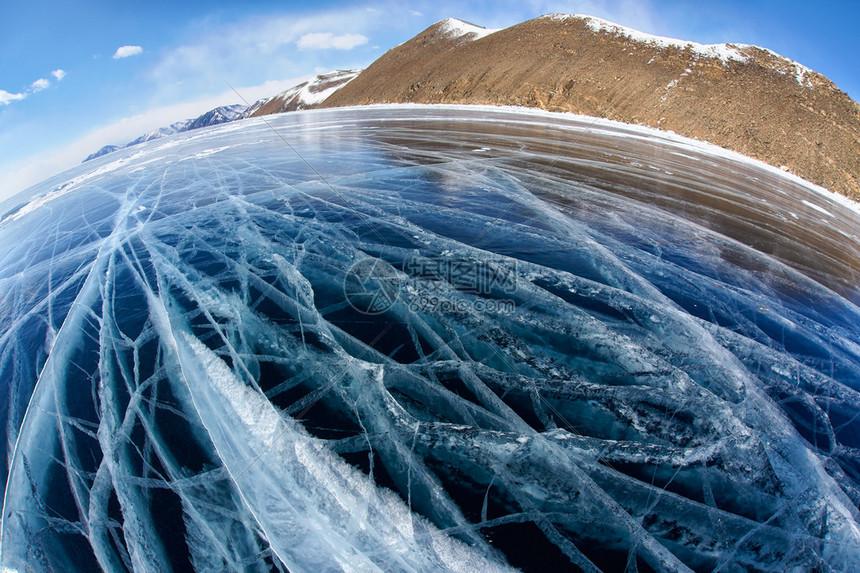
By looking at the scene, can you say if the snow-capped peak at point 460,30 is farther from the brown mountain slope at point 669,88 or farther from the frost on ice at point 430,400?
the frost on ice at point 430,400

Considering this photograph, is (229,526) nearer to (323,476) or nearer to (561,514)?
(323,476)

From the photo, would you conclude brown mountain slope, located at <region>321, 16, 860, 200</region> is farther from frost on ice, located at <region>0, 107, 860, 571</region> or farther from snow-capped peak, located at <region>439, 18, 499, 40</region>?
frost on ice, located at <region>0, 107, 860, 571</region>

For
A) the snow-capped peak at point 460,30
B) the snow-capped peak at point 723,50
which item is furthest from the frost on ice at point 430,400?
the snow-capped peak at point 460,30

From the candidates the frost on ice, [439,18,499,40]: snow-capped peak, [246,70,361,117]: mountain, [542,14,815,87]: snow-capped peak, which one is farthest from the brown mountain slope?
[246,70,361,117]: mountain

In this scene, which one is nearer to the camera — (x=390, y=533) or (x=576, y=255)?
(x=390, y=533)

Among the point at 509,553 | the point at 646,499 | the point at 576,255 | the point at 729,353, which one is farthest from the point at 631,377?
the point at 576,255

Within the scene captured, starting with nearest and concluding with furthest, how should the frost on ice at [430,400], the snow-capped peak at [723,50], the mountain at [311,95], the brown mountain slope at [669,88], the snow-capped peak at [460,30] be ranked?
the frost on ice at [430,400], the brown mountain slope at [669,88], the snow-capped peak at [723,50], the snow-capped peak at [460,30], the mountain at [311,95]

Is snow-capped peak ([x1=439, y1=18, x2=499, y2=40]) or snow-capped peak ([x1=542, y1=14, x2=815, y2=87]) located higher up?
snow-capped peak ([x1=439, y1=18, x2=499, y2=40])
